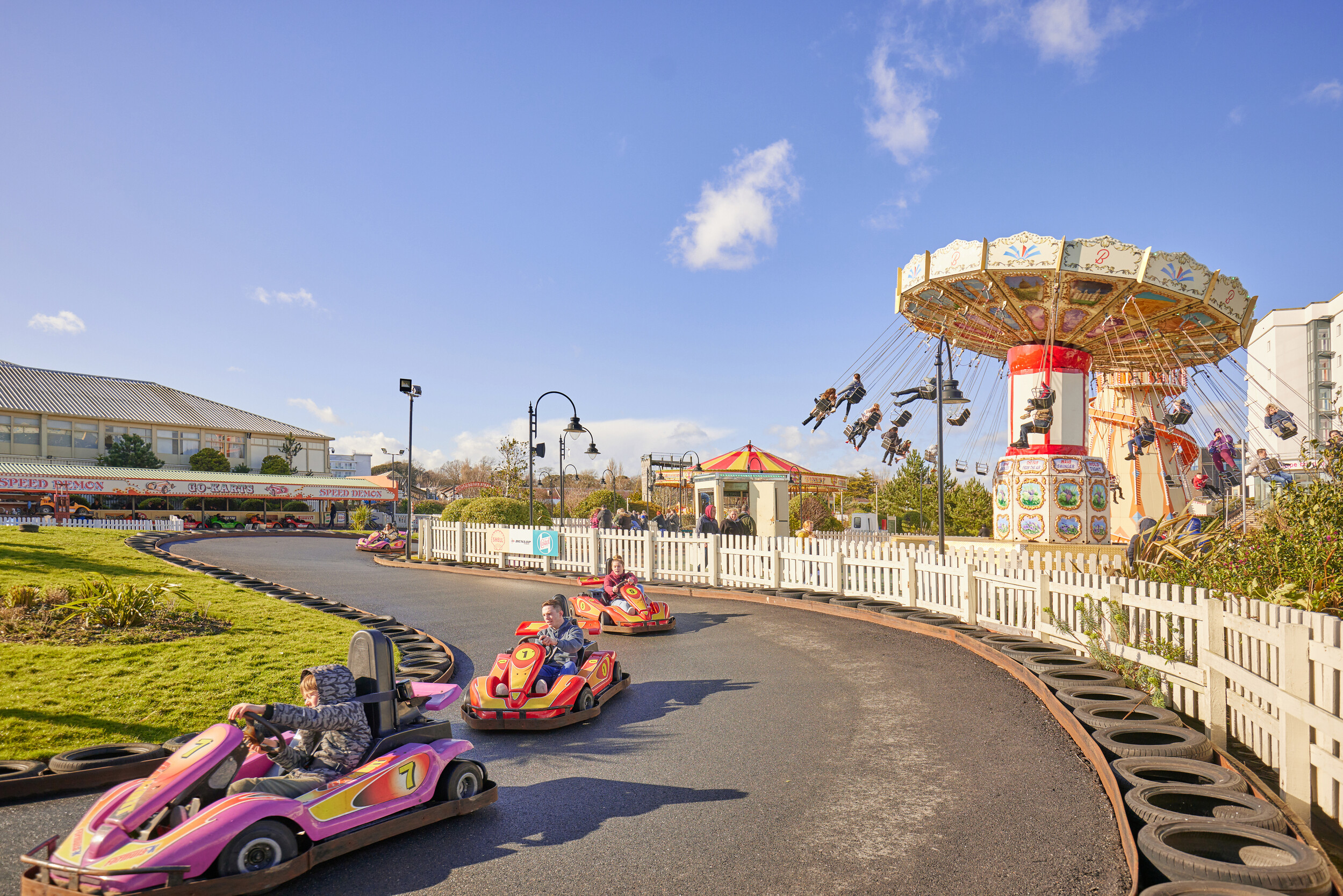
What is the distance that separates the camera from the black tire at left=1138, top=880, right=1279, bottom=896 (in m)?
3.35

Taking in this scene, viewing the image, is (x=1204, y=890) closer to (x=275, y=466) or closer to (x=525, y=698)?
(x=525, y=698)

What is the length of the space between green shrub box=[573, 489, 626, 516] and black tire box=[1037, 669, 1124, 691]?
27.9 metres

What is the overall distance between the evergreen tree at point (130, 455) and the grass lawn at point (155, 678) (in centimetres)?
4333

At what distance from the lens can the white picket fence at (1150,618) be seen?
14.8 ft

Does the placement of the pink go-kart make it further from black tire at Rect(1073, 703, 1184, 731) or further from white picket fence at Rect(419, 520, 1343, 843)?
white picket fence at Rect(419, 520, 1343, 843)

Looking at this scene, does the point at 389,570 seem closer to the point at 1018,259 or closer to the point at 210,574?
the point at 210,574

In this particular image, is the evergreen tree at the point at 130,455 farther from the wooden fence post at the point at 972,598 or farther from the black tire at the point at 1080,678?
the black tire at the point at 1080,678

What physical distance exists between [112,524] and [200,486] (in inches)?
378

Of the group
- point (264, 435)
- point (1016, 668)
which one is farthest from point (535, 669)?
point (264, 435)

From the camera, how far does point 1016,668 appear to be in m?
8.51

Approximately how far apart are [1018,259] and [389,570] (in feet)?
56.2

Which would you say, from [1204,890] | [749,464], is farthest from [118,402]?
[1204,890]

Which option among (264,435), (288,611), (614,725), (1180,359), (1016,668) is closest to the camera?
(614,725)

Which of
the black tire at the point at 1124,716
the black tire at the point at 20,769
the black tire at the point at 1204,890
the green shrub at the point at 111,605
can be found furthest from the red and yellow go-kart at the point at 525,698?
the green shrub at the point at 111,605
